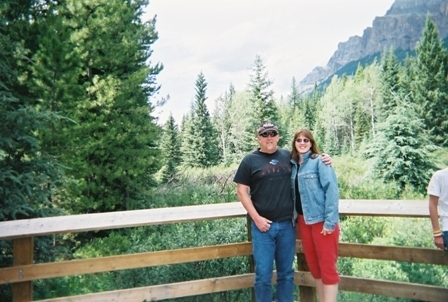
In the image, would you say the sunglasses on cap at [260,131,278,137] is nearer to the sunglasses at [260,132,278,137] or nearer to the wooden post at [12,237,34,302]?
the sunglasses at [260,132,278,137]

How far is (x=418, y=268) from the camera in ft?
14.7

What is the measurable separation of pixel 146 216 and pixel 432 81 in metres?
31.6

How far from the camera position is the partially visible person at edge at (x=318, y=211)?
2.95 metres

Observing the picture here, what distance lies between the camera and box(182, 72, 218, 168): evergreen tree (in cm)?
3616

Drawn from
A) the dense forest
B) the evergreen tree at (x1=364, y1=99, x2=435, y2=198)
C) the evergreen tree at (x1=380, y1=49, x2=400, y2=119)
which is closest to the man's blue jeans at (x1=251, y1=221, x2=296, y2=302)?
the dense forest

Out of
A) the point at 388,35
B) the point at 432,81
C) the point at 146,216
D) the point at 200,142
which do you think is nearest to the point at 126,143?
the point at 146,216

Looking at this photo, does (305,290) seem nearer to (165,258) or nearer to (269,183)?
(269,183)

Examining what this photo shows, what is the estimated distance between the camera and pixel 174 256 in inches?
132

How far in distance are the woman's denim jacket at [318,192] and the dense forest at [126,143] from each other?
4.25 feet

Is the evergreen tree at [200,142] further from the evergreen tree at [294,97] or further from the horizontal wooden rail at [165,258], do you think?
the horizontal wooden rail at [165,258]

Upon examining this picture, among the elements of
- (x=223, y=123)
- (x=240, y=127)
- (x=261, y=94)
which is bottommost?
(x=240, y=127)

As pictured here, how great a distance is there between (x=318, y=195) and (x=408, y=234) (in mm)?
4866

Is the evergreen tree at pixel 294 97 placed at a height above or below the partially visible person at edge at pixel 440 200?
above

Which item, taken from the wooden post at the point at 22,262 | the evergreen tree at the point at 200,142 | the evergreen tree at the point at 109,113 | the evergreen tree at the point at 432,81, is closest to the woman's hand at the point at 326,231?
the wooden post at the point at 22,262
